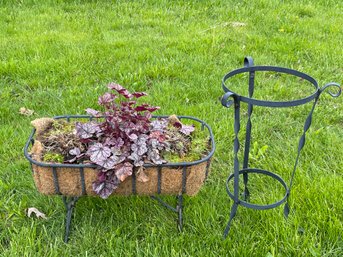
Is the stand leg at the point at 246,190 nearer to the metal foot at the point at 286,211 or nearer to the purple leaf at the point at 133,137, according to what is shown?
the metal foot at the point at 286,211

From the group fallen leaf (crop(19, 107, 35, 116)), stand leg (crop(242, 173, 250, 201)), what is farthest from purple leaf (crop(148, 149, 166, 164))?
fallen leaf (crop(19, 107, 35, 116))

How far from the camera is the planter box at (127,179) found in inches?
87.5

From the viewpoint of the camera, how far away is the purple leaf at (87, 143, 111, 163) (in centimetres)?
218

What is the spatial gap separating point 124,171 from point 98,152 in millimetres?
172

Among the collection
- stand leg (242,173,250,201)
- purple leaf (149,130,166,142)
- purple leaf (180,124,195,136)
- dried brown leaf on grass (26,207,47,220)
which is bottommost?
dried brown leaf on grass (26,207,47,220)

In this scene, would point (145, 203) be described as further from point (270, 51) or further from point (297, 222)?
point (270, 51)

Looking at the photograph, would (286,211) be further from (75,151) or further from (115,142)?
(75,151)

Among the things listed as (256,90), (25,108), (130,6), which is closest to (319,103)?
(256,90)

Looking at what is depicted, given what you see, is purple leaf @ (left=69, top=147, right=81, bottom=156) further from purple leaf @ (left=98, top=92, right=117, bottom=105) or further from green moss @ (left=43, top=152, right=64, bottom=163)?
purple leaf @ (left=98, top=92, right=117, bottom=105)

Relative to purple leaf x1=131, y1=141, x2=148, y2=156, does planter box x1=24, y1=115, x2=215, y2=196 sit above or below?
below

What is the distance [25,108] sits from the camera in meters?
3.71

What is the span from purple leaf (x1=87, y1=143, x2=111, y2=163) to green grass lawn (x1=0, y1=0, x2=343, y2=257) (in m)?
0.51

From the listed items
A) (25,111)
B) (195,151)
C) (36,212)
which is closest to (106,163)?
(195,151)

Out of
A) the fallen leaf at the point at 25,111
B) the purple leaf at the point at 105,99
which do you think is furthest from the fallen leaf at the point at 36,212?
the fallen leaf at the point at 25,111
